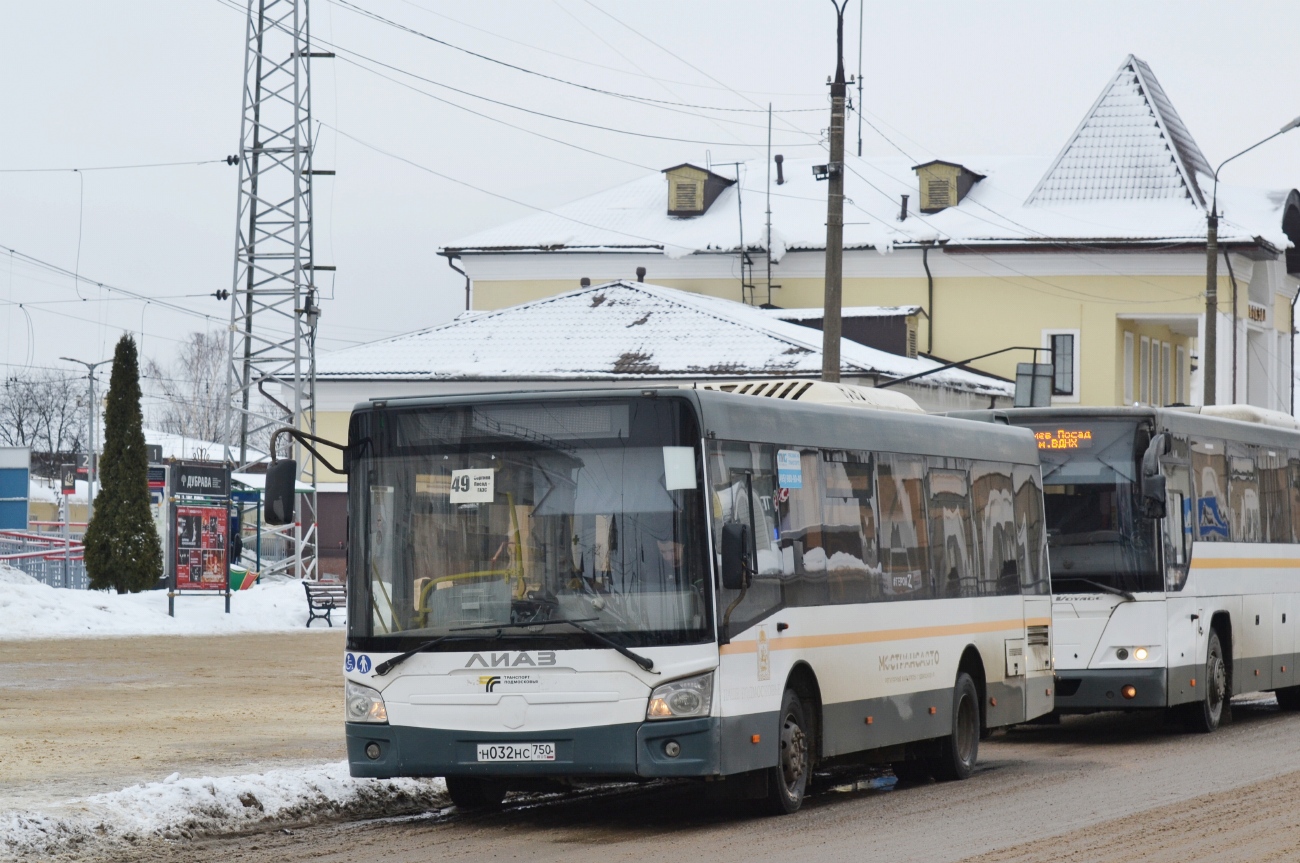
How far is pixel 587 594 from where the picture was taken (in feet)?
38.4

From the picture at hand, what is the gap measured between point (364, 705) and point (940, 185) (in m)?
58.0

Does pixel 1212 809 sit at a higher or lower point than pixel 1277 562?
lower

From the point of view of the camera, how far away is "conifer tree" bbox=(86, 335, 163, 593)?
125ft

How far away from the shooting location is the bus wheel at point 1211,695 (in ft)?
62.8

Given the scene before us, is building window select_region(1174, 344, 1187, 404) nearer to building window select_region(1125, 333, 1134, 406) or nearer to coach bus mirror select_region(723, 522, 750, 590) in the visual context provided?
building window select_region(1125, 333, 1134, 406)

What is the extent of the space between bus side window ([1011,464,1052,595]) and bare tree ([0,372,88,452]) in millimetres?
116407

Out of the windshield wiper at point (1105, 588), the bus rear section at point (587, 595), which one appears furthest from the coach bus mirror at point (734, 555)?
the windshield wiper at point (1105, 588)

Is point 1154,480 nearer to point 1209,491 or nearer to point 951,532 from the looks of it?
point 1209,491

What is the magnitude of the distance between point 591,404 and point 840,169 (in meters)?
13.2

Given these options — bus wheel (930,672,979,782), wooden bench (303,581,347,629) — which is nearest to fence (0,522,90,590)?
wooden bench (303,581,347,629)

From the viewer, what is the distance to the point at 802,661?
12805 mm

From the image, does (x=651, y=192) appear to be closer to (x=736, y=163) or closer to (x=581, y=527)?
(x=736, y=163)

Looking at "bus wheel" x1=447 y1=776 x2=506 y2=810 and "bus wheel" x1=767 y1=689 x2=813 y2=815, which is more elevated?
"bus wheel" x1=767 y1=689 x2=813 y2=815

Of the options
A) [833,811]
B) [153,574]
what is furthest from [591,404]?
[153,574]
